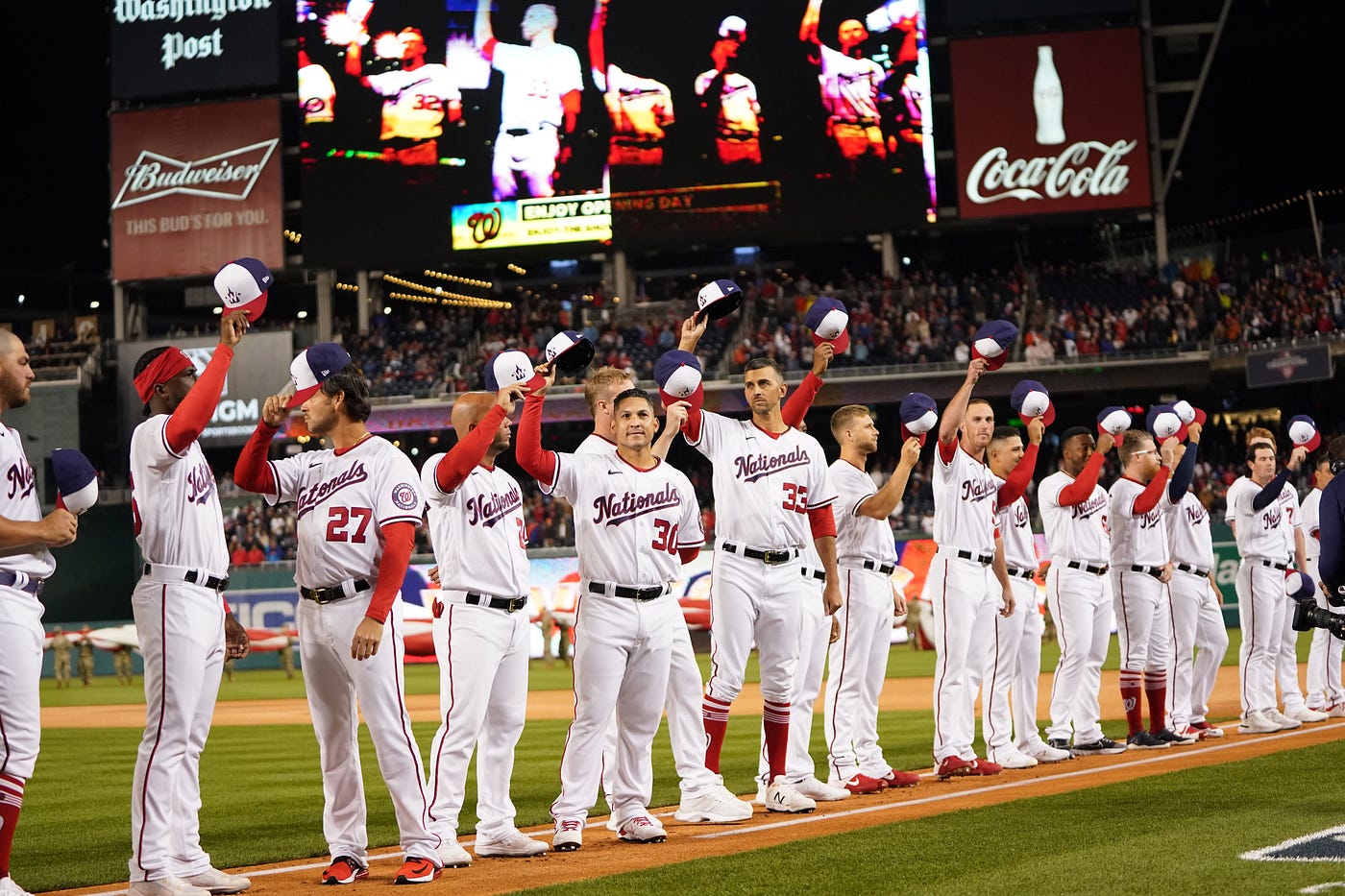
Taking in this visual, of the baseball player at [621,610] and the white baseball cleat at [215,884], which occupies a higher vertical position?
the baseball player at [621,610]

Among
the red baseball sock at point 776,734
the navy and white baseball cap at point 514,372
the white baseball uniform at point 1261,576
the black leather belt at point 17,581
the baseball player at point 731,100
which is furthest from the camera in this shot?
the baseball player at point 731,100

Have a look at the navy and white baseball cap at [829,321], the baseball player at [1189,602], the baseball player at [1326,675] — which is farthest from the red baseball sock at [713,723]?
the baseball player at [1326,675]

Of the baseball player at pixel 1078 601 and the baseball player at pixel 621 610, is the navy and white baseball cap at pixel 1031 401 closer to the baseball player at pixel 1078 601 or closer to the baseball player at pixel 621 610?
the baseball player at pixel 1078 601

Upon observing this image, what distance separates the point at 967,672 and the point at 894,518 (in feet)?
63.7

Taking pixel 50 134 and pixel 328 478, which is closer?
pixel 328 478

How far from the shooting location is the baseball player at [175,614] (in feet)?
17.6

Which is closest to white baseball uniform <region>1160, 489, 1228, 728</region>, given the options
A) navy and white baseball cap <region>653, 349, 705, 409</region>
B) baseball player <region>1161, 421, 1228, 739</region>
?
baseball player <region>1161, 421, 1228, 739</region>

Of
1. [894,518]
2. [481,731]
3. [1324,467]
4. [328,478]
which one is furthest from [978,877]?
[894,518]

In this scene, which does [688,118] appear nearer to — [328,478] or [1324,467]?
[1324,467]

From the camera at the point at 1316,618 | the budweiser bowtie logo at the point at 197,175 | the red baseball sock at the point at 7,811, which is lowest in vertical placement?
the red baseball sock at the point at 7,811

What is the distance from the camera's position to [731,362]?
3266 cm

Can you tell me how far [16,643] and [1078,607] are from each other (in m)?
7.15

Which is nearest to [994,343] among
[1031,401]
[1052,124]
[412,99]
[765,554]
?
[1031,401]

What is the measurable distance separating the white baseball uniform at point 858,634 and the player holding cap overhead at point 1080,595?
198 centimetres
